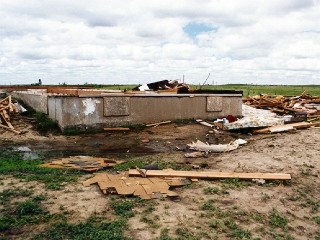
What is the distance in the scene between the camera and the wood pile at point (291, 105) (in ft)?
72.4

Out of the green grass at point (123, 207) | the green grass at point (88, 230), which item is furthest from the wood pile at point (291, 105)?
the green grass at point (88, 230)

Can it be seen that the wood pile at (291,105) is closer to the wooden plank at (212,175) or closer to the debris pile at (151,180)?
the wooden plank at (212,175)

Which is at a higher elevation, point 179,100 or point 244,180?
point 179,100

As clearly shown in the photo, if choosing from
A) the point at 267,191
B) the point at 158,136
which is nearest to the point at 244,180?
the point at 267,191

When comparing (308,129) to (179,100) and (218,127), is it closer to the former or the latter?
(218,127)

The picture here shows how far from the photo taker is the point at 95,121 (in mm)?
14969

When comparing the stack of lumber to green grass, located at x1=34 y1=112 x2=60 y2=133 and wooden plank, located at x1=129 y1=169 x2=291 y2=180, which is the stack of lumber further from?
wooden plank, located at x1=129 y1=169 x2=291 y2=180

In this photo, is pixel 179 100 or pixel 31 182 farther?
pixel 179 100

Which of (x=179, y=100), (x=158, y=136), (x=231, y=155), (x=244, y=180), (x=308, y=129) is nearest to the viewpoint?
(x=244, y=180)

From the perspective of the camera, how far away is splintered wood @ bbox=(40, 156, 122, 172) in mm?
9133

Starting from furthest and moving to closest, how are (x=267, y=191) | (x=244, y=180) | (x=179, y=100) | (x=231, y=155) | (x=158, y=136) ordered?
1. (x=179, y=100)
2. (x=158, y=136)
3. (x=231, y=155)
4. (x=244, y=180)
5. (x=267, y=191)

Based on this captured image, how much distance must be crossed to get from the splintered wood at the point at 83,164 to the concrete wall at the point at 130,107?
4531mm

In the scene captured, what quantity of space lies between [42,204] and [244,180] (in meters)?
4.34

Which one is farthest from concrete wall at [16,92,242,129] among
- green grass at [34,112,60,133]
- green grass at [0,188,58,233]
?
green grass at [0,188,58,233]
